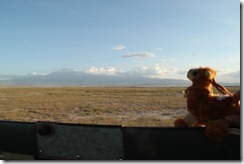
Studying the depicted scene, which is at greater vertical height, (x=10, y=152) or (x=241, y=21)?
(x=241, y=21)

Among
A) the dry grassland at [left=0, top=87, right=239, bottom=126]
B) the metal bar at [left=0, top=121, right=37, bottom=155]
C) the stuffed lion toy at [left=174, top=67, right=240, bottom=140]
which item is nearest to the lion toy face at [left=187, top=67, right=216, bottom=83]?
the stuffed lion toy at [left=174, top=67, right=240, bottom=140]

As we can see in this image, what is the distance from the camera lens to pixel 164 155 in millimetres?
3172

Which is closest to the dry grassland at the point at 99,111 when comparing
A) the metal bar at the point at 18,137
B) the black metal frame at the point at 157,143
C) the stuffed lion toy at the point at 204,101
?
the stuffed lion toy at the point at 204,101

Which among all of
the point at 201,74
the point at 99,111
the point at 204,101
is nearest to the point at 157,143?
the point at 204,101

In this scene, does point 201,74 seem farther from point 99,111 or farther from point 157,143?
point 99,111

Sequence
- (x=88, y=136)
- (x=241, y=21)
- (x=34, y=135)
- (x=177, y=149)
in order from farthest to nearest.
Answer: (x=34, y=135) < (x=88, y=136) < (x=177, y=149) < (x=241, y=21)

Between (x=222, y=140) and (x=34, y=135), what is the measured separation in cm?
206

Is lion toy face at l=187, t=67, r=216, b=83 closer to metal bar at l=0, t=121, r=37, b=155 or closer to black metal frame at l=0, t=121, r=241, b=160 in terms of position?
black metal frame at l=0, t=121, r=241, b=160

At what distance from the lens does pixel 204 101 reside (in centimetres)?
337

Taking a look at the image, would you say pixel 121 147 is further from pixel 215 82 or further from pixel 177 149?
pixel 215 82

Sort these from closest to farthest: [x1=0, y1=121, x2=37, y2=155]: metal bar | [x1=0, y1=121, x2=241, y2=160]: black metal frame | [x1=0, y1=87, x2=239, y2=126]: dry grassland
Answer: [x1=0, y1=121, x2=241, y2=160]: black metal frame
[x1=0, y1=121, x2=37, y2=155]: metal bar
[x1=0, y1=87, x2=239, y2=126]: dry grassland

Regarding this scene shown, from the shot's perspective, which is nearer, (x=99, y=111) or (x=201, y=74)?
(x=201, y=74)

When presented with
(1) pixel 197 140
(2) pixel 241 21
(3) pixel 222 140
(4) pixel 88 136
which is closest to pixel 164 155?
(1) pixel 197 140

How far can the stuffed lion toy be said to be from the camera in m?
3.28
